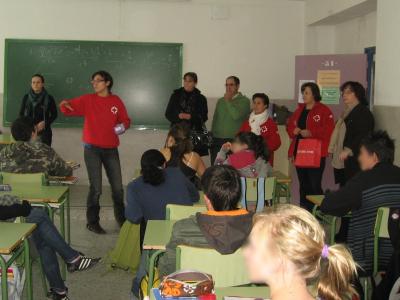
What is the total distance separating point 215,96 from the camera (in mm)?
7883

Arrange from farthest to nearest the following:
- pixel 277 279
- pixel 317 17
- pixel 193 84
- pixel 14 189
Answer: pixel 317 17 → pixel 193 84 → pixel 14 189 → pixel 277 279

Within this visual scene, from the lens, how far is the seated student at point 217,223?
258 centimetres

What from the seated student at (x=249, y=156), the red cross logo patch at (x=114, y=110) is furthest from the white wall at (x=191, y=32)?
the seated student at (x=249, y=156)

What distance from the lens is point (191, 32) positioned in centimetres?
780

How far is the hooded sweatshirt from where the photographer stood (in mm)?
2567

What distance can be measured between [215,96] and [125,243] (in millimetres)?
3918

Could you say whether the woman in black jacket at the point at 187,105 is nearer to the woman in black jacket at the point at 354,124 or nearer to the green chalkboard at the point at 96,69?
the green chalkboard at the point at 96,69

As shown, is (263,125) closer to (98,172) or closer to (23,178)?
(98,172)

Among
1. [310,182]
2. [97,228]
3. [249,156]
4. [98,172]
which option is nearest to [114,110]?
[98,172]

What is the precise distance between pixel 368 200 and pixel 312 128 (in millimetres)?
2564

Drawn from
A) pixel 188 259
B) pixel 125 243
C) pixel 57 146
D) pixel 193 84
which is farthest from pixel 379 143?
pixel 57 146

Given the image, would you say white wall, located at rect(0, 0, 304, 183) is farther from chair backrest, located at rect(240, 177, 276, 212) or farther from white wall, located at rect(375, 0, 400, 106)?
→ chair backrest, located at rect(240, 177, 276, 212)

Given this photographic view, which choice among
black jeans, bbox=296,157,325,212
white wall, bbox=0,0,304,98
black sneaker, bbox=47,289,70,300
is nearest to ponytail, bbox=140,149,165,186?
black sneaker, bbox=47,289,70,300

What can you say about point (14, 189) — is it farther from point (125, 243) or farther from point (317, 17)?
point (317, 17)
